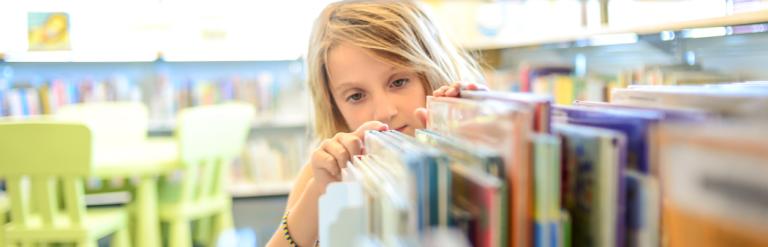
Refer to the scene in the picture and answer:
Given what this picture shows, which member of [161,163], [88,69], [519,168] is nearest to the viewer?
[519,168]

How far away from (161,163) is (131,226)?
38 centimetres

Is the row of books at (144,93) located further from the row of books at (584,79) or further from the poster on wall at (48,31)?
the row of books at (584,79)

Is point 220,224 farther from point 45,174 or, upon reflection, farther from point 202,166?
point 45,174

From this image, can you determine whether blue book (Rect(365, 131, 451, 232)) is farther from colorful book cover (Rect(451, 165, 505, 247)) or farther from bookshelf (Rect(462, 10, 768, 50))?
bookshelf (Rect(462, 10, 768, 50))

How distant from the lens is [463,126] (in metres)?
0.54

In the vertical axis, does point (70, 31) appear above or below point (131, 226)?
above

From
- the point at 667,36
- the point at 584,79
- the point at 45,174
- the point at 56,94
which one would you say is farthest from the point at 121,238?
the point at 667,36

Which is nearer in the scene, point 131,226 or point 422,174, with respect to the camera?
point 422,174

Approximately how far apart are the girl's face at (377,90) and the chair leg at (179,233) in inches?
77.1

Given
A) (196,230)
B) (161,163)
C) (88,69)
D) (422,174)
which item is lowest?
(196,230)

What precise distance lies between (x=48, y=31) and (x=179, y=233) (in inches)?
69.8

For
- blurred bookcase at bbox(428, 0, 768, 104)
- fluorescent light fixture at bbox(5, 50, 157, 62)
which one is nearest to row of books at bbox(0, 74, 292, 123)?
fluorescent light fixture at bbox(5, 50, 157, 62)

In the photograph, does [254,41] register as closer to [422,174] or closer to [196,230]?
[196,230]

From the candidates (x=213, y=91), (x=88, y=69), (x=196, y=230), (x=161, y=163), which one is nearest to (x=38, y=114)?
(x=88, y=69)
